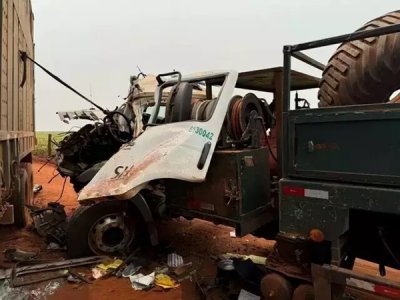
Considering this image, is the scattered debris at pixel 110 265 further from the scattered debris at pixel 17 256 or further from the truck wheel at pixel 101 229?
the scattered debris at pixel 17 256

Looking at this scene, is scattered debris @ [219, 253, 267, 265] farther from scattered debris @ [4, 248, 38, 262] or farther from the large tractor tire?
scattered debris @ [4, 248, 38, 262]

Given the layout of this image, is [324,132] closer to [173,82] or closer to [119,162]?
[119,162]

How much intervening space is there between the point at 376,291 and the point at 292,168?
3.27 feet

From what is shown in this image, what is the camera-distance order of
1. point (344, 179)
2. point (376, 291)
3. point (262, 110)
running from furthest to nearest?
1. point (262, 110)
2. point (344, 179)
3. point (376, 291)

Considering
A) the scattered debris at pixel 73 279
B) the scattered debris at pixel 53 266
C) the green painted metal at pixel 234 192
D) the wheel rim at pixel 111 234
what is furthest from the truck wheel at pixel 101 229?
the green painted metal at pixel 234 192

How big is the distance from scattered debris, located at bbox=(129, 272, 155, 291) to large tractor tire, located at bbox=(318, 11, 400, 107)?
254 cm

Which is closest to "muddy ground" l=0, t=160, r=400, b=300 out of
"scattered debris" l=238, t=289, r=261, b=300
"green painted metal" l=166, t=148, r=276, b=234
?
"scattered debris" l=238, t=289, r=261, b=300

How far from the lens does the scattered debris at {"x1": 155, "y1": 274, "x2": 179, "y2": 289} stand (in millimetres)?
3857

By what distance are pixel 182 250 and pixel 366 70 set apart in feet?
11.3

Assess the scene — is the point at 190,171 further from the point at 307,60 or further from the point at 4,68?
the point at 4,68

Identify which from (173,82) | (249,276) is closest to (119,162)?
(173,82)

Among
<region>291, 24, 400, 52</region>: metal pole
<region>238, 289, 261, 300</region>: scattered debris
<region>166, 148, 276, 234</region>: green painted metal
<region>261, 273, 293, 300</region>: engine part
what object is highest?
<region>291, 24, 400, 52</region>: metal pole

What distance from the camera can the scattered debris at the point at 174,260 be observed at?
436 centimetres

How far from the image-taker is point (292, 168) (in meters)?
2.81
